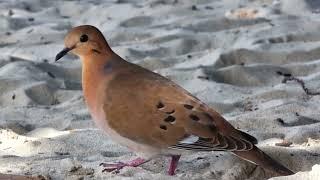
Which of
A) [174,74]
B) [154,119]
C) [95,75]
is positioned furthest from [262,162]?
[174,74]

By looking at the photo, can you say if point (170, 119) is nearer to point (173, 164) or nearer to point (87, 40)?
point (173, 164)

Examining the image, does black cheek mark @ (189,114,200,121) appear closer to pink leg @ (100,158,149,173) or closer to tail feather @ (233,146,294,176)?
tail feather @ (233,146,294,176)

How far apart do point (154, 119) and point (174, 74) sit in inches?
76.7

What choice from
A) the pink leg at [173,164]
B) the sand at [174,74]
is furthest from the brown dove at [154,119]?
the sand at [174,74]

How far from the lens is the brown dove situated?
9.94ft

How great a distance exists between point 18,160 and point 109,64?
1.87 feet

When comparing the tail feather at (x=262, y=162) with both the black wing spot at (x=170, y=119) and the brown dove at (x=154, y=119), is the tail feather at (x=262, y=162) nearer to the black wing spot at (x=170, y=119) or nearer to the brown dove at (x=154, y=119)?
the brown dove at (x=154, y=119)

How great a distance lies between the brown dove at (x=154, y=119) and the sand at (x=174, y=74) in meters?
0.14

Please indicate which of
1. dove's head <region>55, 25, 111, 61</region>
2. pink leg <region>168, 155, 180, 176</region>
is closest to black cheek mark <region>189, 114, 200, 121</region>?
pink leg <region>168, 155, 180, 176</region>

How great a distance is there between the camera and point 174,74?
501 cm

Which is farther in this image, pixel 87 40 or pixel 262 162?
pixel 87 40

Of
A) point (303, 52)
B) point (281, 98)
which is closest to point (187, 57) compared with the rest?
point (303, 52)

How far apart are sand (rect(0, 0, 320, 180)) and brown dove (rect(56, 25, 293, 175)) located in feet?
0.45

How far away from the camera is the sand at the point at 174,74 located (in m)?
3.39
